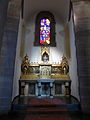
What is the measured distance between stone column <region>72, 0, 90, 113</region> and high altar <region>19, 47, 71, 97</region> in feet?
7.08

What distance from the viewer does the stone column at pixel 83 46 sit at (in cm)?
405

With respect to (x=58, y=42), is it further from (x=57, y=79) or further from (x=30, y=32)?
(x=57, y=79)

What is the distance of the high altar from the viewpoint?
6199 mm

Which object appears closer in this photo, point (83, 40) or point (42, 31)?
point (83, 40)

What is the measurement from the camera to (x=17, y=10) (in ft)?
16.6

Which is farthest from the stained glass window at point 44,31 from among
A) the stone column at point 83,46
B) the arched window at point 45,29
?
the stone column at point 83,46

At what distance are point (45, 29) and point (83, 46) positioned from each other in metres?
4.46

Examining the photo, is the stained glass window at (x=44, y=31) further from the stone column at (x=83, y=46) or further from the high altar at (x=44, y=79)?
the stone column at (x=83, y=46)

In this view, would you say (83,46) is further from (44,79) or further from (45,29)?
(45,29)

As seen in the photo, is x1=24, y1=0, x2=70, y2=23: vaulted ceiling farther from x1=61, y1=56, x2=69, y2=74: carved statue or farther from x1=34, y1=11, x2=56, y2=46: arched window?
x1=61, y1=56, x2=69, y2=74: carved statue

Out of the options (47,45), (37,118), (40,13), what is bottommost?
(37,118)

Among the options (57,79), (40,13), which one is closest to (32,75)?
(57,79)

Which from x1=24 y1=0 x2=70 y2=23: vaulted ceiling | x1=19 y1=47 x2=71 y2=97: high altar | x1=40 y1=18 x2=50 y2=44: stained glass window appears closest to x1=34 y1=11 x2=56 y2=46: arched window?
x1=40 y1=18 x2=50 y2=44: stained glass window

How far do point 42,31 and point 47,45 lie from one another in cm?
136
